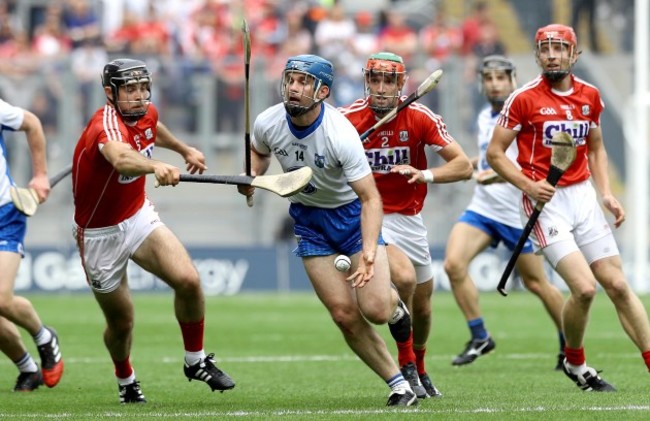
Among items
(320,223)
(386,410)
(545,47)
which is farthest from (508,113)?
(386,410)

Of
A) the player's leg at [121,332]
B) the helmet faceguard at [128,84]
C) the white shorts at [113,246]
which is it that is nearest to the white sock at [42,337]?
the player's leg at [121,332]

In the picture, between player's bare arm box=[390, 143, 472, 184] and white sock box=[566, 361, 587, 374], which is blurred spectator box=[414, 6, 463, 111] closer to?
player's bare arm box=[390, 143, 472, 184]

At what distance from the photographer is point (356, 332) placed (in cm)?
Result: 840

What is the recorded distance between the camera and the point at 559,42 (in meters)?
9.43

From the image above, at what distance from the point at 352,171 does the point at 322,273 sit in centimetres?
73

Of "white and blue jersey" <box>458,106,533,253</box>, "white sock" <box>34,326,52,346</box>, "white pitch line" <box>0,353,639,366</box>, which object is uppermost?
"white and blue jersey" <box>458,106,533,253</box>

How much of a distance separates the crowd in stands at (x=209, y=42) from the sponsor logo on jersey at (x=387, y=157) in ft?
39.7

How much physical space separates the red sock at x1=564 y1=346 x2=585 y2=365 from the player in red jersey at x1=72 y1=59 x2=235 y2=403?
2331 millimetres

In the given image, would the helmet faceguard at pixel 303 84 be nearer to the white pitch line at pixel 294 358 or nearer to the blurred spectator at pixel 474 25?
the white pitch line at pixel 294 358

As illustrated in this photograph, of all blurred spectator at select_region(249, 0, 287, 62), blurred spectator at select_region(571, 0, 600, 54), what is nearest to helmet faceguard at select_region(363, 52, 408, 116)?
blurred spectator at select_region(249, 0, 287, 62)

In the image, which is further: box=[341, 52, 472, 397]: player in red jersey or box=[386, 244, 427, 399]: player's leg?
box=[341, 52, 472, 397]: player in red jersey

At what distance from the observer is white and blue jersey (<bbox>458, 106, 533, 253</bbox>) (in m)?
12.5

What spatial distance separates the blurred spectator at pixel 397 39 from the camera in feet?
74.5

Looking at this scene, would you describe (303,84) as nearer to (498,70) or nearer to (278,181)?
(278,181)
